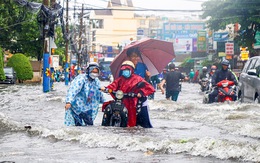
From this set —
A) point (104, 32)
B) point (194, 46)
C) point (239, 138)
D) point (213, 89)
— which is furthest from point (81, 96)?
point (104, 32)

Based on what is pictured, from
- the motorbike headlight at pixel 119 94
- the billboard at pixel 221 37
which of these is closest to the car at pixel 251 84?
the motorbike headlight at pixel 119 94

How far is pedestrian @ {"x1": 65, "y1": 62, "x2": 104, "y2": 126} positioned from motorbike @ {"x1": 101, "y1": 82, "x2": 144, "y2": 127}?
0.31 meters

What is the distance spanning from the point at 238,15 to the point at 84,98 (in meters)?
30.5

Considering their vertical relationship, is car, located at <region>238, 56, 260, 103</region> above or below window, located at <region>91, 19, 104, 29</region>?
below

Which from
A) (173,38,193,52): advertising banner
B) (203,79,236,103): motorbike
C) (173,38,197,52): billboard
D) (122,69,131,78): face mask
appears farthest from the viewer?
(173,38,193,52): advertising banner

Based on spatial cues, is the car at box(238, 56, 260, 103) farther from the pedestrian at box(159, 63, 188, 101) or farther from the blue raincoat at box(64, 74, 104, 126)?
the blue raincoat at box(64, 74, 104, 126)

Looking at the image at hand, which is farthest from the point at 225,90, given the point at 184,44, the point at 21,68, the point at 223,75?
the point at 184,44

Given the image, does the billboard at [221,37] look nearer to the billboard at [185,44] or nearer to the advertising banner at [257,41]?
the advertising banner at [257,41]

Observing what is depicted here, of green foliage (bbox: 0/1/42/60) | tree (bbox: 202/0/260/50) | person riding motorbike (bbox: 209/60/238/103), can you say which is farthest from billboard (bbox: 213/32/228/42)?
person riding motorbike (bbox: 209/60/238/103)

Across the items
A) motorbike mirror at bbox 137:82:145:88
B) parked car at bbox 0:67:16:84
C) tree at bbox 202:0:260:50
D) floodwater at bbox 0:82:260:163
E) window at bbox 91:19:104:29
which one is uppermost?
window at bbox 91:19:104:29

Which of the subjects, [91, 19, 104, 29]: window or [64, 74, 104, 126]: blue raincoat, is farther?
[91, 19, 104, 29]: window

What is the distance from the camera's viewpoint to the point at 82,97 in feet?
35.6

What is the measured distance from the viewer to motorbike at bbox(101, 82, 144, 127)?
10539mm

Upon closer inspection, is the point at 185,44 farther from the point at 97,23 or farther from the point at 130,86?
the point at 130,86
